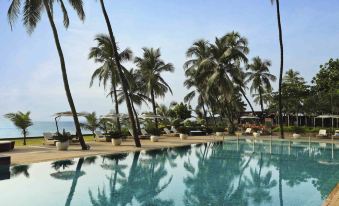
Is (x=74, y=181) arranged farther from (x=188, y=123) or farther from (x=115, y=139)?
(x=188, y=123)

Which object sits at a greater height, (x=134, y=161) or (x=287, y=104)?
(x=287, y=104)

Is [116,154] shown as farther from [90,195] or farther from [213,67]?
[213,67]

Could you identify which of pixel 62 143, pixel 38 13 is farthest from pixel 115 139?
pixel 38 13

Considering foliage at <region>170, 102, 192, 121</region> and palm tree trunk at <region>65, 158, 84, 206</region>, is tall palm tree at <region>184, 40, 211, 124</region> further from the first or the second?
palm tree trunk at <region>65, 158, 84, 206</region>

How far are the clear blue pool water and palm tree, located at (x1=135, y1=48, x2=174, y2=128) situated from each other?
18.1m

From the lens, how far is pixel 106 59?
31.6 m

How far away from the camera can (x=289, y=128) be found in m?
33.9

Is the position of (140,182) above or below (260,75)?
below

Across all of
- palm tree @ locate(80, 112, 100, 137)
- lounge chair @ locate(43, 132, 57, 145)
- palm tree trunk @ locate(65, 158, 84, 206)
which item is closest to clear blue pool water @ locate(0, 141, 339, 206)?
palm tree trunk @ locate(65, 158, 84, 206)

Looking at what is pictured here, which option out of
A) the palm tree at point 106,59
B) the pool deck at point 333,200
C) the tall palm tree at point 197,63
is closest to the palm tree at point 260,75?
the tall palm tree at point 197,63

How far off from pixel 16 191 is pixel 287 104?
41815mm

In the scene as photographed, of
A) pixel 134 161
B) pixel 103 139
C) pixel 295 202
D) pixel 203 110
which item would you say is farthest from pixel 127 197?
pixel 203 110

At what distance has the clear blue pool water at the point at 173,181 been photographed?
9.61m

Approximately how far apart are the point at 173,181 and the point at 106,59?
69.4 feet
